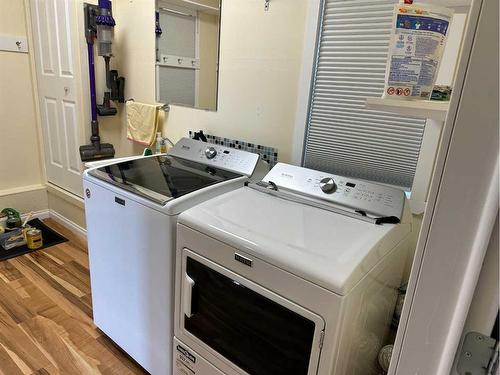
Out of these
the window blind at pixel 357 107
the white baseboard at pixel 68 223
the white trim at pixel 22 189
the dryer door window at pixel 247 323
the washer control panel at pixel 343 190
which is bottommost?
the white baseboard at pixel 68 223

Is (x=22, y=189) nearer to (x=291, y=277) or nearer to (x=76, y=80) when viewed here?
(x=76, y=80)

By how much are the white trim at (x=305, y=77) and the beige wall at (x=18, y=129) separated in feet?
7.96

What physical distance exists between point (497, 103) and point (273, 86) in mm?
1318

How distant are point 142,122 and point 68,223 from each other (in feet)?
4.49

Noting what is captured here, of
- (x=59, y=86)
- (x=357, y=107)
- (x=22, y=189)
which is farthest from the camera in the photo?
(x=22, y=189)

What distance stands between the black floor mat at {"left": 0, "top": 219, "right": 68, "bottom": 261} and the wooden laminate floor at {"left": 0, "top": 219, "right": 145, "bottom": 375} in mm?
69

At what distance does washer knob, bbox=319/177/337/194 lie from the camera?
130 cm

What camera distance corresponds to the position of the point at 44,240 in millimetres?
2746

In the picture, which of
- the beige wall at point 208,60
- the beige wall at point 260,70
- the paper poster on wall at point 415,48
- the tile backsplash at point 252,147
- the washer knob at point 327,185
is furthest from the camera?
the beige wall at point 208,60

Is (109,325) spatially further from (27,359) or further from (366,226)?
(366,226)

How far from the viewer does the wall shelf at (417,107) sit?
2.83 feet

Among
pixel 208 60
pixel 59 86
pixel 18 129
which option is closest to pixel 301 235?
pixel 208 60

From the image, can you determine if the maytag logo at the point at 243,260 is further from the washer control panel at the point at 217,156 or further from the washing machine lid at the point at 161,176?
the washer control panel at the point at 217,156

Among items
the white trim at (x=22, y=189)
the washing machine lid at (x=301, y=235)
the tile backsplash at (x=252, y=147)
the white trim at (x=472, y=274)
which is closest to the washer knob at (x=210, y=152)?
the tile backsplash at (x=252, y=147)
